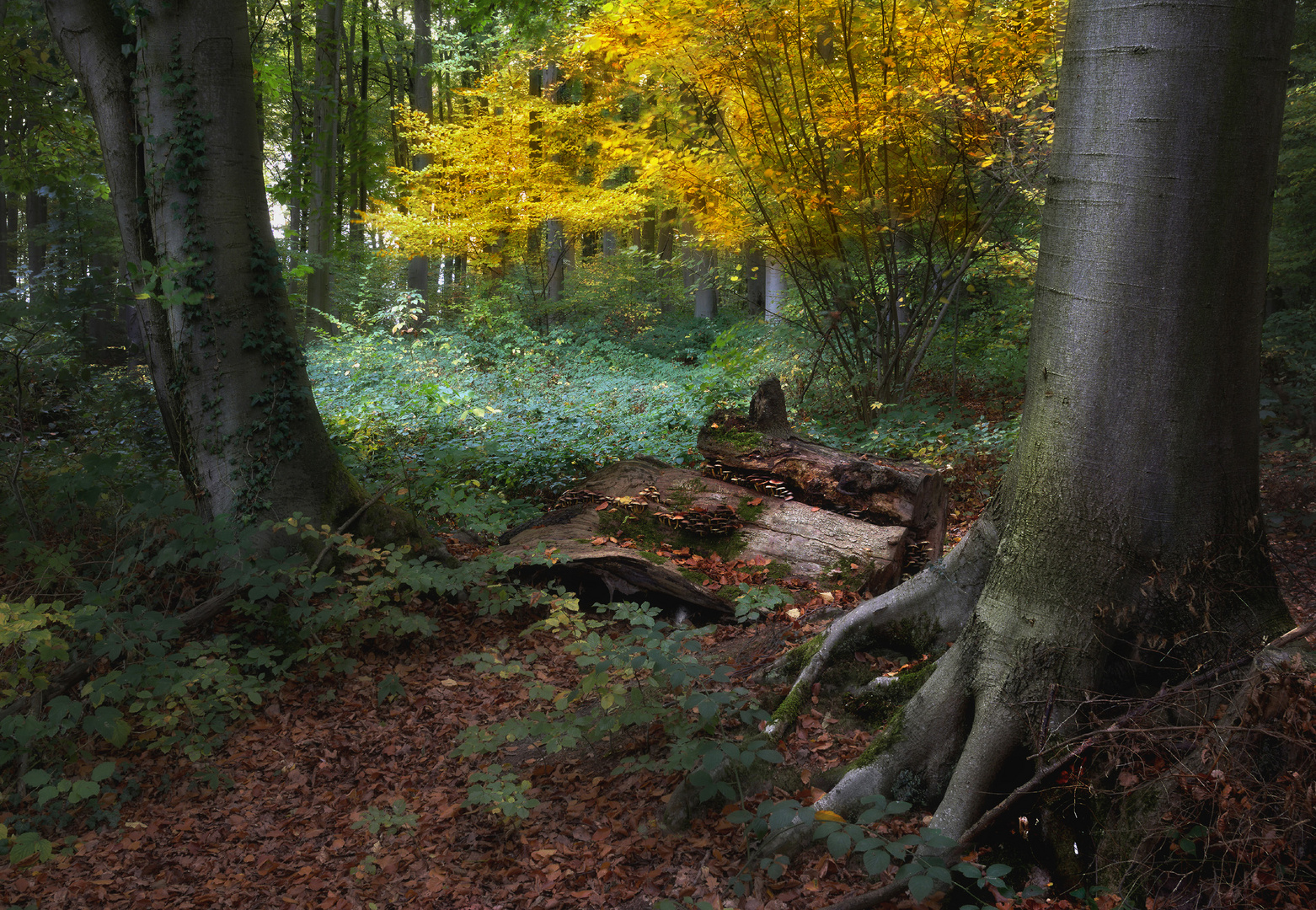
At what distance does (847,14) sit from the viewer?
806cm

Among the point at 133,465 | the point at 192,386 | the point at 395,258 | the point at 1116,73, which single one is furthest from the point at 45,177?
the point at 395,258

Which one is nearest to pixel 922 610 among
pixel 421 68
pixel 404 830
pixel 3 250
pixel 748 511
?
pixel 404 830

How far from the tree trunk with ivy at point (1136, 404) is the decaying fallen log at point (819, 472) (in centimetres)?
279

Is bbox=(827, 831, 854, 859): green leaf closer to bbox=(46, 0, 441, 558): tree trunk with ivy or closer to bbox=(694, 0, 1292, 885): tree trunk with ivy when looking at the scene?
bbox=(694, 0, 1292, 885): tree trunk with ivy

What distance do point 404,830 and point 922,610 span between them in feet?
7.82

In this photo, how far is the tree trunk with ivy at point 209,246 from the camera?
14.7 feet

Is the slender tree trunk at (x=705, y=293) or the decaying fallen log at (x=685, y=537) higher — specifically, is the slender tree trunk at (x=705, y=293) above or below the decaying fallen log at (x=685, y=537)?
above

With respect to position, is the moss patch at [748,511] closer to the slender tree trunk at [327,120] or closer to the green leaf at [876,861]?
the green leaf at [876,861]

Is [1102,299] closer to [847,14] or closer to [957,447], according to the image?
[957,447]

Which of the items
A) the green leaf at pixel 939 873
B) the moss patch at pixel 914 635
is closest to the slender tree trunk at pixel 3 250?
the moss patch at pixel 914 635

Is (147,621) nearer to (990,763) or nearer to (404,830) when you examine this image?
(404,830)

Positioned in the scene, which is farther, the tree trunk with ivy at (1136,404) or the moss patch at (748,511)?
the moss patch at (748,511)

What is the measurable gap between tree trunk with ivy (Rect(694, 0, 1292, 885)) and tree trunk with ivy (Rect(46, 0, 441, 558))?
3868mm

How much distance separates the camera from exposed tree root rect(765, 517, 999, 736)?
305 centimetres
